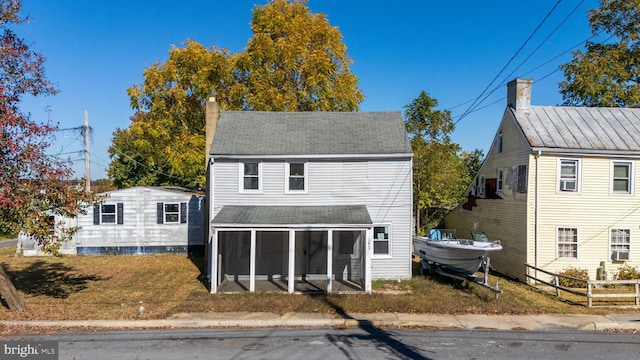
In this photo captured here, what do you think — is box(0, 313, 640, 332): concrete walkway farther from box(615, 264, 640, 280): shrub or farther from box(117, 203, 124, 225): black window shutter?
box(117, 203, 124, 225): black window shutter

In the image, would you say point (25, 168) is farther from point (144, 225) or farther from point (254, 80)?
point (254, 80)

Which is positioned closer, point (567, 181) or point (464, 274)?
point (464, 274)

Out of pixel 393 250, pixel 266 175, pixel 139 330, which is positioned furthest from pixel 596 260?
pixel 139 330

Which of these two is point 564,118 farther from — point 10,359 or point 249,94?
point 10,359

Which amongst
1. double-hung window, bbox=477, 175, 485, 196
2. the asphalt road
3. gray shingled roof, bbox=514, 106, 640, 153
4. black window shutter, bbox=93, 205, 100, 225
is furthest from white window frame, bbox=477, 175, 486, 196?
black window shutter, bbox=93, 205, 100, 225

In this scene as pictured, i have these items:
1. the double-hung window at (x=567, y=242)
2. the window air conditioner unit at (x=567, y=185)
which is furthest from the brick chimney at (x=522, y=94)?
the double-hung window at (x=567, y=242)

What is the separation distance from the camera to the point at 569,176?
61.8 ft

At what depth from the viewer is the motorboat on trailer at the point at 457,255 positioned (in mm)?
16219

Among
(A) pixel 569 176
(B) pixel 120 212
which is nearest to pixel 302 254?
(A) pixel 569 176

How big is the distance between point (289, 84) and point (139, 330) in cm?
2223

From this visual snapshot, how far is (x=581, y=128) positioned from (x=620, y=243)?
548 cm

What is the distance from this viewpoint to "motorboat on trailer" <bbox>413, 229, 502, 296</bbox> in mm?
16219

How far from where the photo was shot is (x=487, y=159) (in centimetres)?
2339

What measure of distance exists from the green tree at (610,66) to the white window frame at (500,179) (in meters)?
11.5
